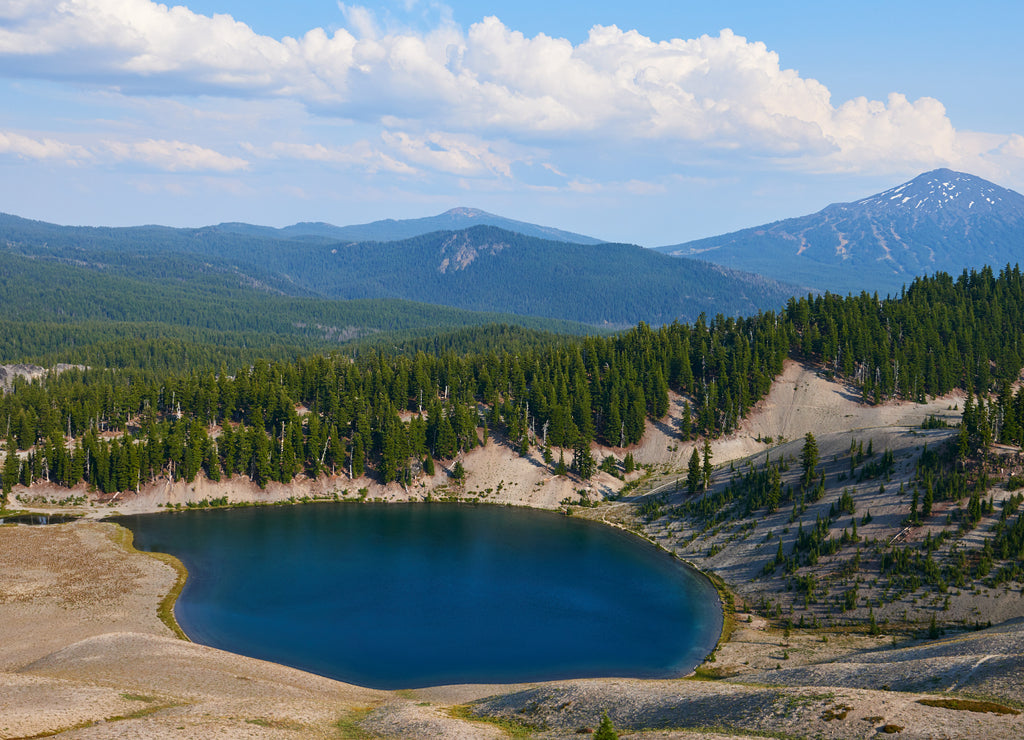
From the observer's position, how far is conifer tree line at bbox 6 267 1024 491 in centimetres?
14625

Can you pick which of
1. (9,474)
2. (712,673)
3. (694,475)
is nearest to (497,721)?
(712,673)

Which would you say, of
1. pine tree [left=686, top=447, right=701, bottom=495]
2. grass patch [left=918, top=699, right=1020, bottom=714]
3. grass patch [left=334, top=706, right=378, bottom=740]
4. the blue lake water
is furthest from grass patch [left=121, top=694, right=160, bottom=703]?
pine tree [left=686, top=447, right=701, bottom=495]

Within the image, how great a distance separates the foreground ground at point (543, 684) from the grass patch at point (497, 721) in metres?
0.26

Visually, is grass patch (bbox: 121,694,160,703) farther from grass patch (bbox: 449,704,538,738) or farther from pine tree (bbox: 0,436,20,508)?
pine tree (bbox: 0,436,20,508)

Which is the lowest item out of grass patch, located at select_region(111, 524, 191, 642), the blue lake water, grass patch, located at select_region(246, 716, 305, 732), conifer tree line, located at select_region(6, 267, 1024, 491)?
the blue lake water

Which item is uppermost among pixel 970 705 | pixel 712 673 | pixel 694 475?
pixel 970 705

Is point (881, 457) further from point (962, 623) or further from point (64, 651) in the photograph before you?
point (64, 651)

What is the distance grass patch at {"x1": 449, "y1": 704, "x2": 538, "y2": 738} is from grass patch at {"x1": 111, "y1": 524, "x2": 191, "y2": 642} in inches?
1381

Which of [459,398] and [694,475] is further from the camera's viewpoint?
[459,398]

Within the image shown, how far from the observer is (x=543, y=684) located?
63.8 metres

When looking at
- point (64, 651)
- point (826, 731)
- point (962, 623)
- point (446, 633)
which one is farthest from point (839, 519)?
point (64, 651)

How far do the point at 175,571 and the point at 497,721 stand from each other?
212 ft

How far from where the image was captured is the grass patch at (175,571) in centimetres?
8394

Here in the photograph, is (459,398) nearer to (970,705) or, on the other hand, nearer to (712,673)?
(712,673)
